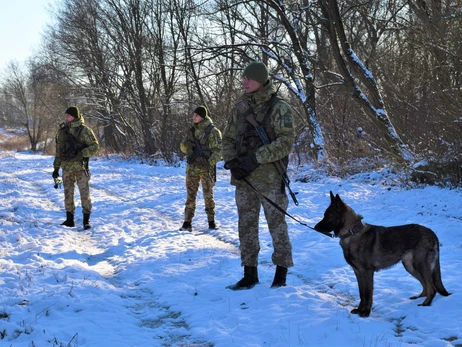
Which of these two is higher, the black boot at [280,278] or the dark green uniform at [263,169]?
the dark green uniform at [263,169]

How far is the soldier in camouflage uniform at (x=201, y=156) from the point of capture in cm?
772

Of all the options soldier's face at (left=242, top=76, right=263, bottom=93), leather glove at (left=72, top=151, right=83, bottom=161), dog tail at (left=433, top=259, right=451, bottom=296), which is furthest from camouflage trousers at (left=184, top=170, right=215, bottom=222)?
dog tail at (left=433, top=259, right=451, bottom=296)

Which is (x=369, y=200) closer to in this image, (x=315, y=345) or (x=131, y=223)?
(x=131, y=223)

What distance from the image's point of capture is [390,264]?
3924 millimetres

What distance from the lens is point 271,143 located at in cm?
428

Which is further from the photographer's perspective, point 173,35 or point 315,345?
point 173,35

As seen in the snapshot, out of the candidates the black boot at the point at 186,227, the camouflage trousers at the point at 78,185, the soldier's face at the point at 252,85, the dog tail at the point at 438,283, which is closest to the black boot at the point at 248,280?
the dog tail at the point at 438,283

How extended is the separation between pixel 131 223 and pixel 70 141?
2.14 metres

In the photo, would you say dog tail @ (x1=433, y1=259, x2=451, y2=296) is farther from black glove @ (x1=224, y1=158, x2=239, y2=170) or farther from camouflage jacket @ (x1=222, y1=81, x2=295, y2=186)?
black glove @ (x1=224, y1=158, x2=239, y2=170)

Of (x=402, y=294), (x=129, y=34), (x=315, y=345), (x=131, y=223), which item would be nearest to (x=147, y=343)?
(x=315, y=345)

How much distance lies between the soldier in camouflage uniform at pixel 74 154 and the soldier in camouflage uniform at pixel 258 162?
4.45 m

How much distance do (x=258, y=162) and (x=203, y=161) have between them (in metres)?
3.50

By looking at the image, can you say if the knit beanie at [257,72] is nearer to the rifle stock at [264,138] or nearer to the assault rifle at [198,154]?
the rifle stock at [264,138]

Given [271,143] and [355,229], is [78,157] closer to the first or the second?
[271,143]
